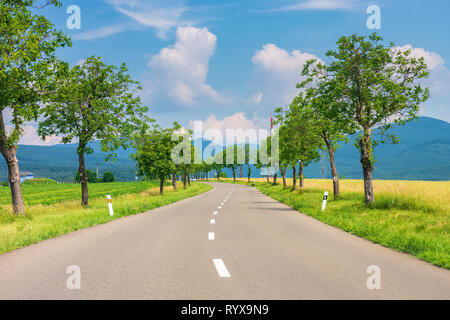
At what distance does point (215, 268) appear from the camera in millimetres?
6340

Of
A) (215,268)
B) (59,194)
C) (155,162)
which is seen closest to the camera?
(215,268)

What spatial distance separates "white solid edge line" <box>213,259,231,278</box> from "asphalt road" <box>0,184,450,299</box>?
16 mm

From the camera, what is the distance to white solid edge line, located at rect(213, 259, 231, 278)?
5.83 metres

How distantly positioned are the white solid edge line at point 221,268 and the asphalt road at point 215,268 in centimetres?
2

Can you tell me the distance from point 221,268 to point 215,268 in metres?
0.10

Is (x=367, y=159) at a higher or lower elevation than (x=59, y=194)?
higher

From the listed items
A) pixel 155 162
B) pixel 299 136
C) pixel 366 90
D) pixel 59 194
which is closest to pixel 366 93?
pixel 366 90

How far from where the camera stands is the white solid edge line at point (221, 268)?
5832 mm

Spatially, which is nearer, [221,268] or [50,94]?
[221,268]

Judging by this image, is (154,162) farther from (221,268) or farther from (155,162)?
(221,268)

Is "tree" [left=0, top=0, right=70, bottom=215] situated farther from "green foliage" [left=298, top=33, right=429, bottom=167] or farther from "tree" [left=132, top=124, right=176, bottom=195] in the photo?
"tree" [left=132, top=124, right=176, bottom=195]

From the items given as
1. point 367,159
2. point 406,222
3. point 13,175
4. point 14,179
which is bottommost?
point 406,222

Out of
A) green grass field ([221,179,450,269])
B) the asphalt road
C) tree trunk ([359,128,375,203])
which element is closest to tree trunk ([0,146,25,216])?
the asphalt road

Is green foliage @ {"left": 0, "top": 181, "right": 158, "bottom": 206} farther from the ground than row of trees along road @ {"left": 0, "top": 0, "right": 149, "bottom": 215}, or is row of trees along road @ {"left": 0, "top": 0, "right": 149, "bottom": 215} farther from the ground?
row of trees along road @ {"left": 0, "top": 0, "right": 149, "bottom": 215}
